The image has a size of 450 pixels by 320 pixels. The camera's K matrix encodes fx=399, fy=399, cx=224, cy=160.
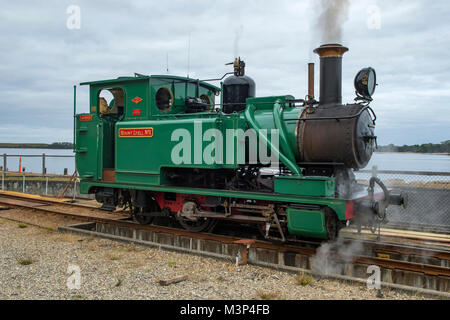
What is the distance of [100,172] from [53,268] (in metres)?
3.06

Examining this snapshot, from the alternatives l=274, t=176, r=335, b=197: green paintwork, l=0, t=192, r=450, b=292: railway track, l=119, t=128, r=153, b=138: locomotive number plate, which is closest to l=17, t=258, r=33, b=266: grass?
l=0, t=192, r=450, b=292: railway track

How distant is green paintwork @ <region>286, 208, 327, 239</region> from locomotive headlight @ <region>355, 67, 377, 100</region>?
2021mm

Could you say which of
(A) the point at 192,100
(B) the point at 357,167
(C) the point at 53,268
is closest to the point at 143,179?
(A) the point at 192,100

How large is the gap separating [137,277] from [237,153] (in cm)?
262

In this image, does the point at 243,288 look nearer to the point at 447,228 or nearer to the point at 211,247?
the point at 211,247

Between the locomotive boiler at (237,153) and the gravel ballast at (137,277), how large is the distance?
1.04 m

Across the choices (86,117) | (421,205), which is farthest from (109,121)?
(421,205)

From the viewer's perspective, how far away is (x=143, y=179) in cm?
786

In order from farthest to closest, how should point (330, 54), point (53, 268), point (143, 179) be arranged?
point (143, 179) → point (330, 54) → point (53, 268)

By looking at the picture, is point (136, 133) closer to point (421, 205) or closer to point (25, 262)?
point (25, 262)

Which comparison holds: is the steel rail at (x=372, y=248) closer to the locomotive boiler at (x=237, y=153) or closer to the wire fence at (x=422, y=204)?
the locomotive boiler at (x=237, y=153)

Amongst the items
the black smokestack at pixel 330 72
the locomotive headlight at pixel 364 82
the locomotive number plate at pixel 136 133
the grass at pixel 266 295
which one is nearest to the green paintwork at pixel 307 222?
the grass at pixel 266 295

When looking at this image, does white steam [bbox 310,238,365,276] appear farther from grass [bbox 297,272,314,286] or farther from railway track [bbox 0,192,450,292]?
grass [bbox 297,272,314,286]

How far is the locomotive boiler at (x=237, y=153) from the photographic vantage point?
6.20 meters
